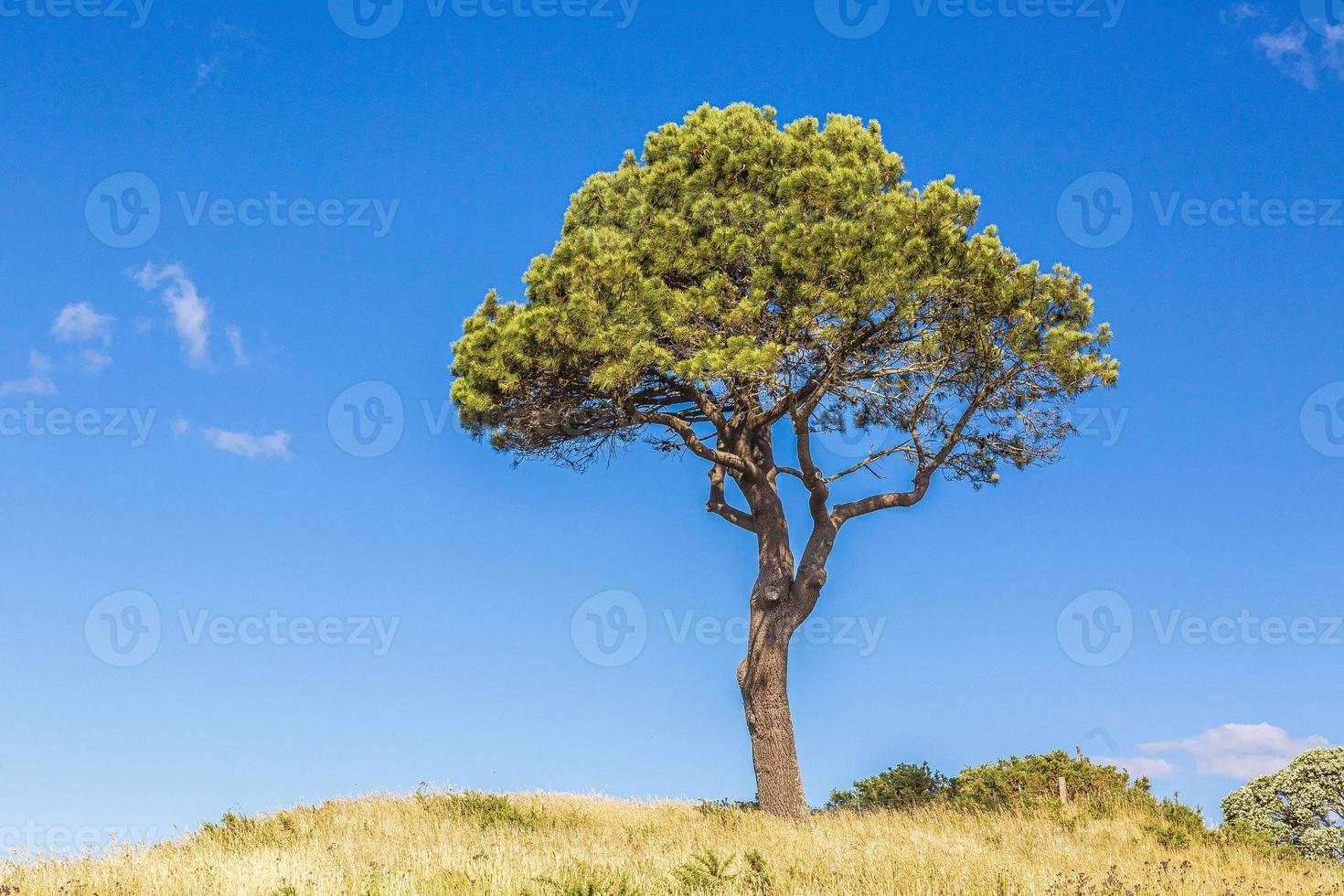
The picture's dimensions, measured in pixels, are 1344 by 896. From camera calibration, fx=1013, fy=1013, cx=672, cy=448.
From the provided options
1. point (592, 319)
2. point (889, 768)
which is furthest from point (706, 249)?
point (889, 768)

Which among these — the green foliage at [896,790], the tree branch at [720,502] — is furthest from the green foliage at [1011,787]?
the tree branch at [720,502]

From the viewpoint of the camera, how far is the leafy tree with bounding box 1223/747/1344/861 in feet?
52.4

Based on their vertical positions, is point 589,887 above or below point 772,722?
below

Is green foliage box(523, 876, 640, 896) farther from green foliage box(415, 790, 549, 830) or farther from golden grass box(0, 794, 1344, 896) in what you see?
green foliage box(415, 790, 549, 830)

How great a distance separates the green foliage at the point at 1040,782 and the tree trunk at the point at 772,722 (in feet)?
10.4

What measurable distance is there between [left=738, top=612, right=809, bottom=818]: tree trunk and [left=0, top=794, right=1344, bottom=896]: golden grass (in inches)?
26.4

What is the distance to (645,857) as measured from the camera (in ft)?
35.5

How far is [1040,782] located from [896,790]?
96.4 inches

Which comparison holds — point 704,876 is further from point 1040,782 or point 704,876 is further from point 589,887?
point 1040,782

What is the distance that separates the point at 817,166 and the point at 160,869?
41.5 feet

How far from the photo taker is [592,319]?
15.7m

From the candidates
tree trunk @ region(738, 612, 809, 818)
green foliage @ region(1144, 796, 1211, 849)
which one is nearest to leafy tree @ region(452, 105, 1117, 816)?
tree trunk @ region(738, 612, 809, 818)

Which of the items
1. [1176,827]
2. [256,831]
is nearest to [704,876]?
[256,831]

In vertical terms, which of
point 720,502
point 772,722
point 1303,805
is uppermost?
point 720,502
